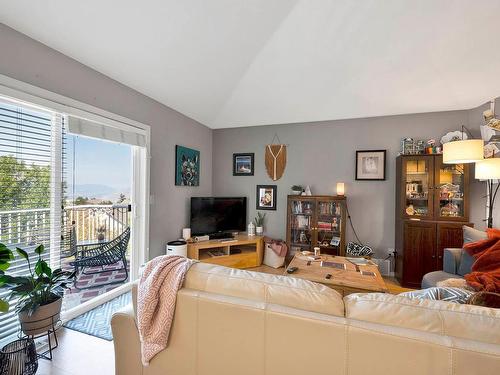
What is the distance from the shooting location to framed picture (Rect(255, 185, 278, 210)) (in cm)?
412

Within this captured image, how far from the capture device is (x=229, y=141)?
4.39 m

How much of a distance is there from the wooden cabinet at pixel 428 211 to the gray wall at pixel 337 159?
0.37 meters

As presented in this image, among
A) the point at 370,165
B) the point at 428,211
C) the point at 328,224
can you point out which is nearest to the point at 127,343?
Answer: the point at 328,224

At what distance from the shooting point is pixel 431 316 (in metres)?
0.91

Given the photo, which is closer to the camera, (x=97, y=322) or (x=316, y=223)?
(x=97, y=322)

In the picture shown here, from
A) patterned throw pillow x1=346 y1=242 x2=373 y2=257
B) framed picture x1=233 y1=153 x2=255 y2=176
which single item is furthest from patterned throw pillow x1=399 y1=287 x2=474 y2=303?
framed picture x1=233 y1=153 x2=255 y2=176

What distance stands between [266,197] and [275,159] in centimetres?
71

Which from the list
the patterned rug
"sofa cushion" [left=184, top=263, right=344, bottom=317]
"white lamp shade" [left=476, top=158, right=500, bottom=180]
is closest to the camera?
"sofa cushion" [left=184, top=263, right=344, bottom=317]

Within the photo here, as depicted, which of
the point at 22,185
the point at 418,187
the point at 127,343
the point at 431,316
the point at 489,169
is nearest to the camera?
the point at 431,316

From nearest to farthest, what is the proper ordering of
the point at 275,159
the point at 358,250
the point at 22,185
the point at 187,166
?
the point at 22,185 → the point at 358,250 → the point at 187,166 → the point at 275,159

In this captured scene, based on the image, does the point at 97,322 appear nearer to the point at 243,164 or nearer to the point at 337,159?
the point at 243,164

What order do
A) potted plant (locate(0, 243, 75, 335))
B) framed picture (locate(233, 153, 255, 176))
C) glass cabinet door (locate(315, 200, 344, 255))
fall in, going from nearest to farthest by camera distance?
potted plant (locate(0, 243, 75, 335)), glass cabinet door (locate(315, 200, 344, 255)), framed picture (locate(233, 153, 255, 176))

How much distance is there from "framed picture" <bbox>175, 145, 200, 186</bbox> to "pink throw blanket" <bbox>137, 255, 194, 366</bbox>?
2.42m

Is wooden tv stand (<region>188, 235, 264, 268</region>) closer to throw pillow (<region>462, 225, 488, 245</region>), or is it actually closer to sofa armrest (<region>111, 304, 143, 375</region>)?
sofa armrest (<region>111, 304, 143, 375</region>)
